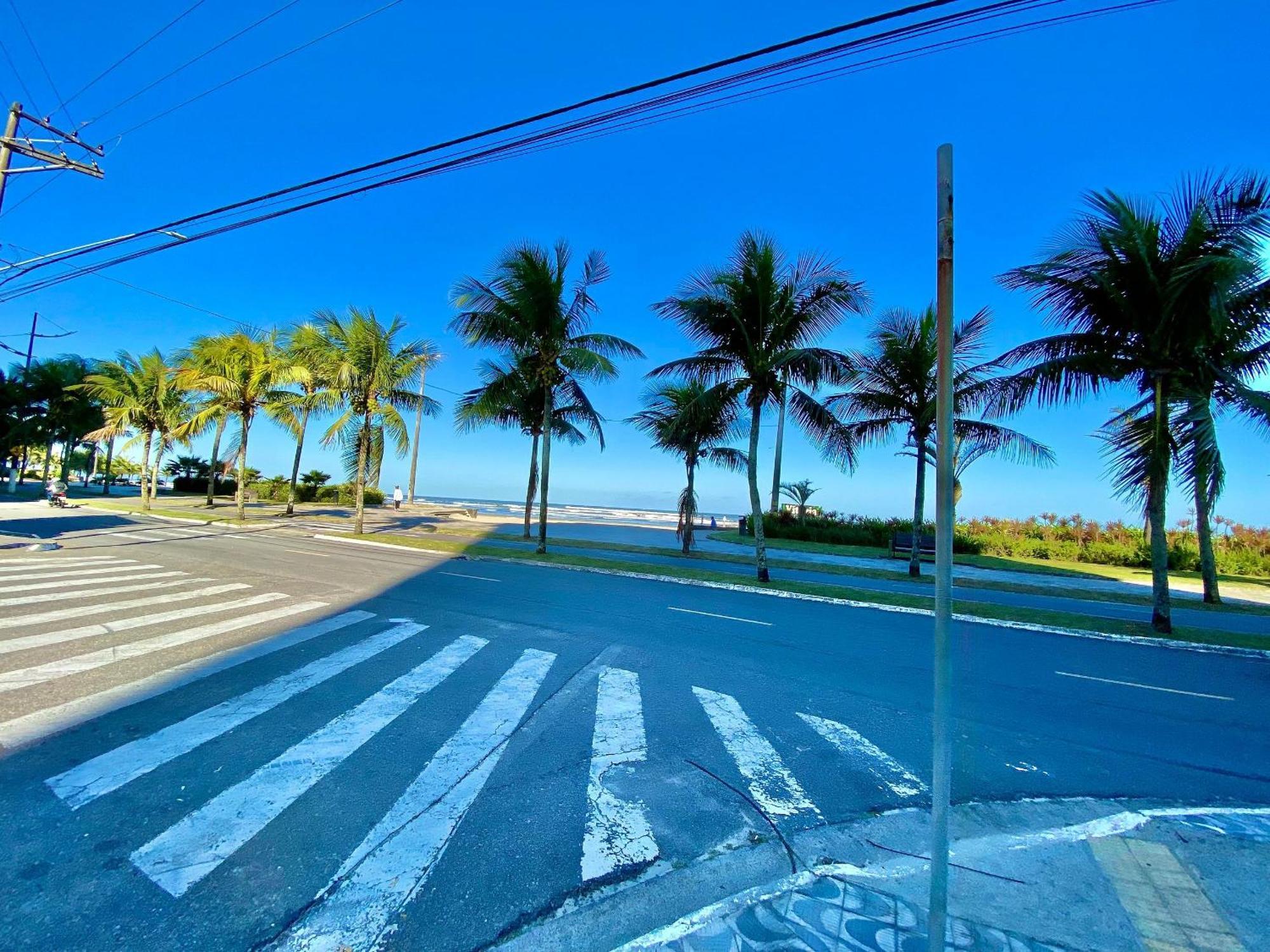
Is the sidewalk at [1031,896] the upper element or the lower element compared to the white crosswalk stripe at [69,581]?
upper

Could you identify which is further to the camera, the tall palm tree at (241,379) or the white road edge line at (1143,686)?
the tall palm tree at (241,379)

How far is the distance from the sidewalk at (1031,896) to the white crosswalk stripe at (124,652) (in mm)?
6127

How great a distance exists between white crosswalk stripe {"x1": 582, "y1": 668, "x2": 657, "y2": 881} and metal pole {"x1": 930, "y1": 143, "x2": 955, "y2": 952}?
1.49 m

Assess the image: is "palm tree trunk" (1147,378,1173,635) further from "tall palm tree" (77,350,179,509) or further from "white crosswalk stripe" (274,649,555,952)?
"tall palm tree" (77,350,179,509)

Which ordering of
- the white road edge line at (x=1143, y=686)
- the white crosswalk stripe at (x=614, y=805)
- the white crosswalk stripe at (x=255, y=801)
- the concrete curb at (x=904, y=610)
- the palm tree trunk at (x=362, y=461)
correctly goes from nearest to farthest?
1. the white crosswalk stripe at (x=255, y=801)
2. the white crosswalk stripe at (x=614, y=805)
3. the white road edge line at (x=1143, y=686)
4. the concrete curb at (x=904, y=610)
5. the palm tree trunk at (x=362, y=461)

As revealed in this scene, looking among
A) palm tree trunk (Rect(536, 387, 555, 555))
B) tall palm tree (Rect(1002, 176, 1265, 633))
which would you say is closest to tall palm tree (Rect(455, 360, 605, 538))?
palm tree trunk (Rect(536, 387, 555, 555))

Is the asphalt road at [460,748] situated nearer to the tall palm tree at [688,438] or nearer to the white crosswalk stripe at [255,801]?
the white crosswalk stripe at [255,801]

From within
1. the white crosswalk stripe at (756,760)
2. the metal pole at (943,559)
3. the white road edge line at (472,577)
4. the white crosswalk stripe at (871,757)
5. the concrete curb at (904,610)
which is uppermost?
the metal pole at (943,559)

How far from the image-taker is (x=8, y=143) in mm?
12102

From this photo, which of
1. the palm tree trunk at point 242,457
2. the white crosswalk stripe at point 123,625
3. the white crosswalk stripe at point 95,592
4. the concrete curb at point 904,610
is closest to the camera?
the white crosswalk stripe at point 123,625

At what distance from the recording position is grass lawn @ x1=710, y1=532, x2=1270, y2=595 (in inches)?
793

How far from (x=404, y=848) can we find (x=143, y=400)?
37.7 meters

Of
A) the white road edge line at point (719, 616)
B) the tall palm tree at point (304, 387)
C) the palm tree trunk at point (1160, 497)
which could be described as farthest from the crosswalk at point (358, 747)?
the tall palm tree at point (304, 387)

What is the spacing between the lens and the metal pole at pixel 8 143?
12148mm
